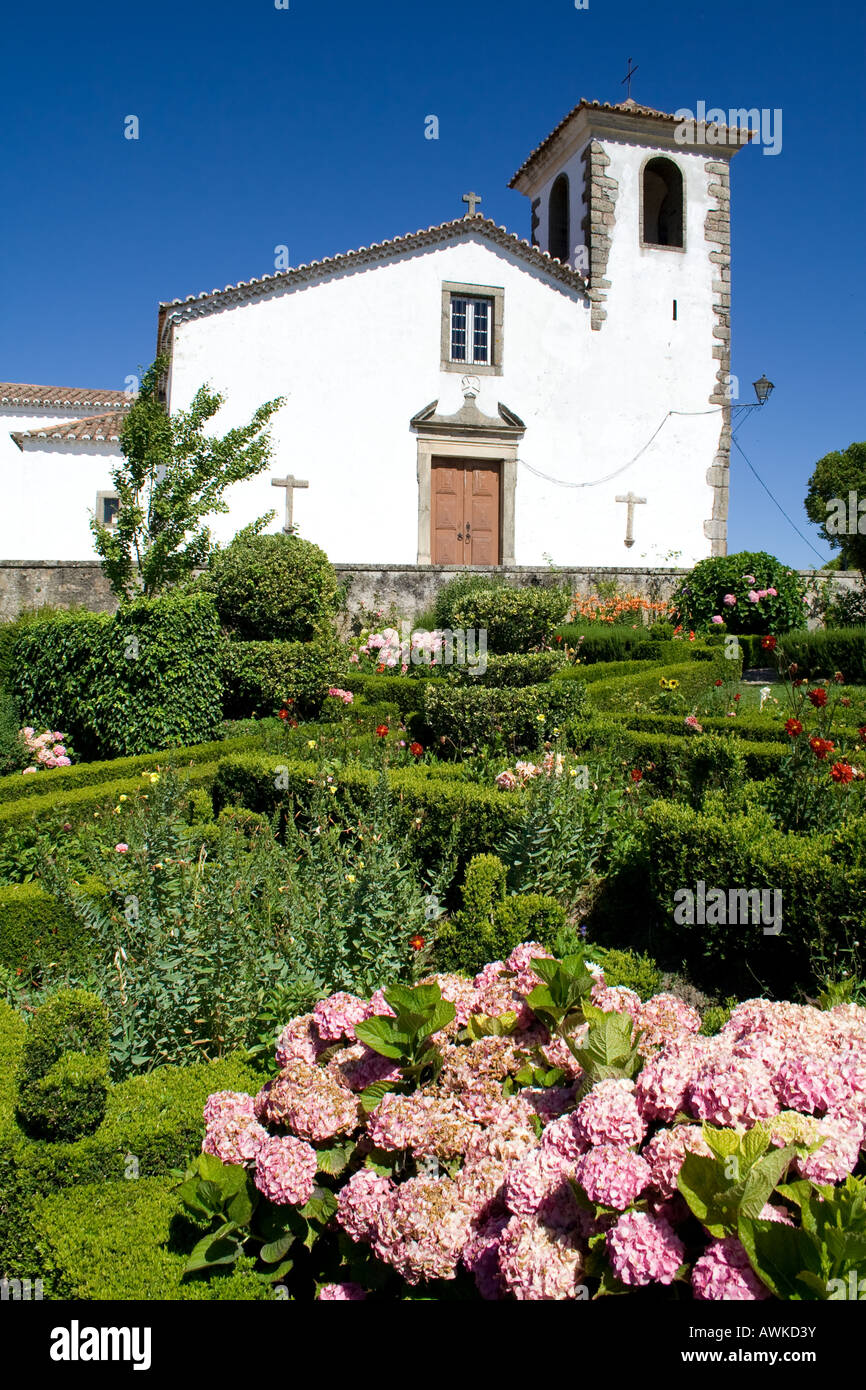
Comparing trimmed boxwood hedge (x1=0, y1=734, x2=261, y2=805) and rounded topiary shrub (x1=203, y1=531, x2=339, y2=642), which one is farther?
rounded topiary shrub (x1=203, y1=531, x2=339, y2=642)

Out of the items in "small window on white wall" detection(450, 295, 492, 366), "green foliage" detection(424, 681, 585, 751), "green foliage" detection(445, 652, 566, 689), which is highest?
"small window on white wall" detection(450, 295, 492, 366)

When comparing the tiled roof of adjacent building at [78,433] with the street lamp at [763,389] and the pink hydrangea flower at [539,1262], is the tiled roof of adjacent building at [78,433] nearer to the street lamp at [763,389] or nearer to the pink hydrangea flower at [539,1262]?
the street lamp at [763,389]

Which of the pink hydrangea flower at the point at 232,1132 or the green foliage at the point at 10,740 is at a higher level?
the green foliage at the point at 10,740

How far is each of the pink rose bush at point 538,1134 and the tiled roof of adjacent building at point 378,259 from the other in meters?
16.3

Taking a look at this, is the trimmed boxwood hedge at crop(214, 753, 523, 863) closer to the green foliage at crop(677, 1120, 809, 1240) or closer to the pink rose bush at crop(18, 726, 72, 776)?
the pink rose bush at crop(18, 726, 72, 776)

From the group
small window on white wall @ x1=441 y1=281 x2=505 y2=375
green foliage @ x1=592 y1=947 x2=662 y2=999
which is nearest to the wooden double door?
small window on white wall @ x1=441 y1=281 x2=505 y2=375

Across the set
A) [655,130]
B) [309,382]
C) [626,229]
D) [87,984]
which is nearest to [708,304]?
[626,229]

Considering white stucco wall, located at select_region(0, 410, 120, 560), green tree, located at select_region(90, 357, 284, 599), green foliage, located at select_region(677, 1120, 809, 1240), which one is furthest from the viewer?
white stucco wall, located at select_region(0, 410, 120, 560)

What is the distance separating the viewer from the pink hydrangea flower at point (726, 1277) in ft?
A: 5.21

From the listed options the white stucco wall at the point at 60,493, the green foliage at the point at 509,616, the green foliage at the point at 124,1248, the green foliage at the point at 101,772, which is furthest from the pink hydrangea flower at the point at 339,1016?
the white stucco wall at the point at 60,493

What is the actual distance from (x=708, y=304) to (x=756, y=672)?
1106 centimetres

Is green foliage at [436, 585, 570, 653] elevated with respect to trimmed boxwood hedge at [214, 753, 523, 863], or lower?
elevated

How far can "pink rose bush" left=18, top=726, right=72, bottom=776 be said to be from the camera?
328 inches

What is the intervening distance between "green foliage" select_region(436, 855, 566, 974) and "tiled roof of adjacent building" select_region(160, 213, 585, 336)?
48.6ft
